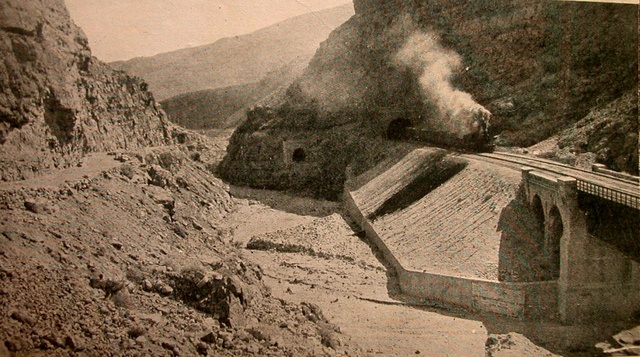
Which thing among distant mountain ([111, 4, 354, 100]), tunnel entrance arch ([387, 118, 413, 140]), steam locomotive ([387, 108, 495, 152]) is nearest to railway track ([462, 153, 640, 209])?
steam locomotive ([387, 108, 495, 152])

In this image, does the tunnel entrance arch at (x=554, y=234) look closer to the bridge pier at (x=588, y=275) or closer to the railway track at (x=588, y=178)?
the bridge pier at (x=588, y=275)

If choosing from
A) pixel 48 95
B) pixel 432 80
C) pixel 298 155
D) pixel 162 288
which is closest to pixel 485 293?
pixel 162 288

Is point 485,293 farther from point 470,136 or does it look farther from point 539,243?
point 470,136

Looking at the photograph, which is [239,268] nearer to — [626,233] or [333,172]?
[626,233]

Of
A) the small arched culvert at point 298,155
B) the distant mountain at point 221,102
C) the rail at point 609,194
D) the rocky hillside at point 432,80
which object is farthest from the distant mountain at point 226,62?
the rail at point 609,194

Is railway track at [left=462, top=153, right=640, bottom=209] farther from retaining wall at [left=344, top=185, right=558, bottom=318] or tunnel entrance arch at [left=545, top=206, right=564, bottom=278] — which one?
retaining wall at [left=344, top=185, right=558, bottom=318]

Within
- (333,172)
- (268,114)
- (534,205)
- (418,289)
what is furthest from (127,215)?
(268,114)
